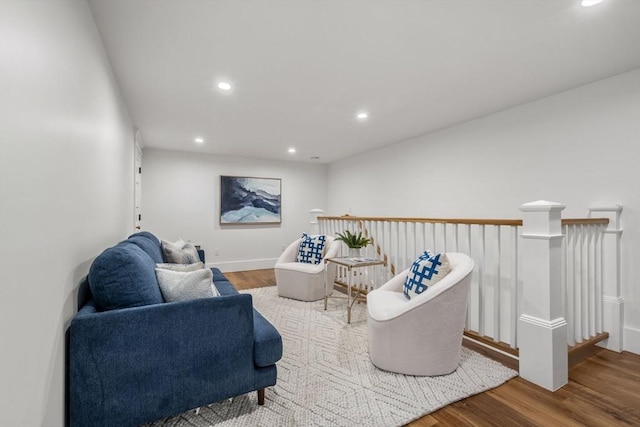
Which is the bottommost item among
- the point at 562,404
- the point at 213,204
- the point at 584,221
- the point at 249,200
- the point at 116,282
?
the point at 562,404

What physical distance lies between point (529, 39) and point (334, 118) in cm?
210

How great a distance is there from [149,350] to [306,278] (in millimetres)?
2297

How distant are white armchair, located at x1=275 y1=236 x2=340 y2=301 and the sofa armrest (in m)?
1.99

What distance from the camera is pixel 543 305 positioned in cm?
193

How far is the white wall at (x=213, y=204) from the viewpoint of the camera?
5215 millimetres

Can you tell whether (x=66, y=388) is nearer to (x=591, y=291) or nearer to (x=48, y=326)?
(x=48, y=326)

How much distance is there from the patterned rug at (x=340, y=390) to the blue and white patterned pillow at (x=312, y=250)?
4.28 ft

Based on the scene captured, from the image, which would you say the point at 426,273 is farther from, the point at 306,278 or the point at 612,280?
the point at 612,280

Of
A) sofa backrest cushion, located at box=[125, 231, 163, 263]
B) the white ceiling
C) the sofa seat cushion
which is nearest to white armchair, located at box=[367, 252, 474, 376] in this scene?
the sofa seat cushion

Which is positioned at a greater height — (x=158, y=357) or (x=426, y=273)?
(x=426, y=273)

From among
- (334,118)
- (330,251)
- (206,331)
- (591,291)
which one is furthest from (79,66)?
(591,291)

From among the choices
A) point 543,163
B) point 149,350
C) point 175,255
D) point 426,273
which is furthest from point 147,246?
point 543,163

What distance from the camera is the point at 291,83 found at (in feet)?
8.79

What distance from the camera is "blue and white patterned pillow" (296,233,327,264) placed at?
12.6ft
